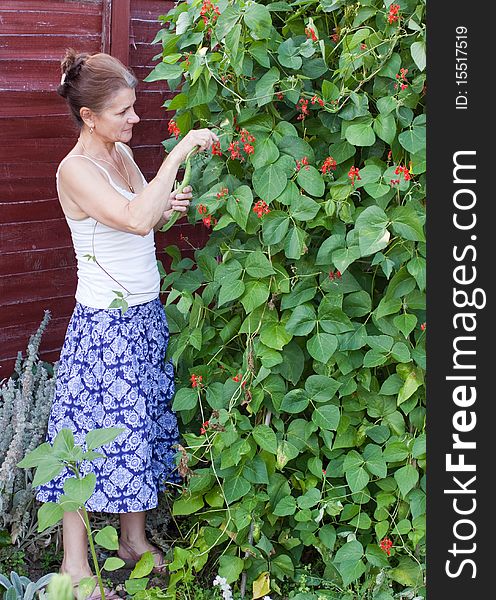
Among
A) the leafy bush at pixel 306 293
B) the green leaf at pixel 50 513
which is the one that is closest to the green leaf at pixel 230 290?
the leafy bush at pixel 306 293

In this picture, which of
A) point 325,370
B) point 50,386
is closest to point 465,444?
point 325,370

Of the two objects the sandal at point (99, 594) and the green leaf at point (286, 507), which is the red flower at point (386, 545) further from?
the sandal at point (99, 594)

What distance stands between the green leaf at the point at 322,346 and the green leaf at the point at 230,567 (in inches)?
25.2

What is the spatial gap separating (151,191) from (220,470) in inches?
30.6

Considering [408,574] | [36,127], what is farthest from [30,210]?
[408,574]

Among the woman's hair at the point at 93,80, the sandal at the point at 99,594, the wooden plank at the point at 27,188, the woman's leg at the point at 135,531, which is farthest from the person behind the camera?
the wooden plank at the point at 27,188

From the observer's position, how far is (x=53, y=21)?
333cm

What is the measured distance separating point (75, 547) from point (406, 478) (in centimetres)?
97

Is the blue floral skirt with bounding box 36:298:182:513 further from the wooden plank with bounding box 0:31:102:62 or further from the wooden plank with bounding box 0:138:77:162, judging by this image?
the wooden plank with bounding box 0:31:102:62

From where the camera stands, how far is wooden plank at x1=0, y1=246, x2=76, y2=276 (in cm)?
340

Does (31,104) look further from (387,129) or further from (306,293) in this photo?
(387,129)

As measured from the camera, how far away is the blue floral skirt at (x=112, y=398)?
9.02 feet

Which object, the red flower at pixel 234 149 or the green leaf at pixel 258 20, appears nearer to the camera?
the green leaf at pixel 258 20

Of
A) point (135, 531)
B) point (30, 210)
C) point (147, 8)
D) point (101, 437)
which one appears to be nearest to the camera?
point (101, 437)
